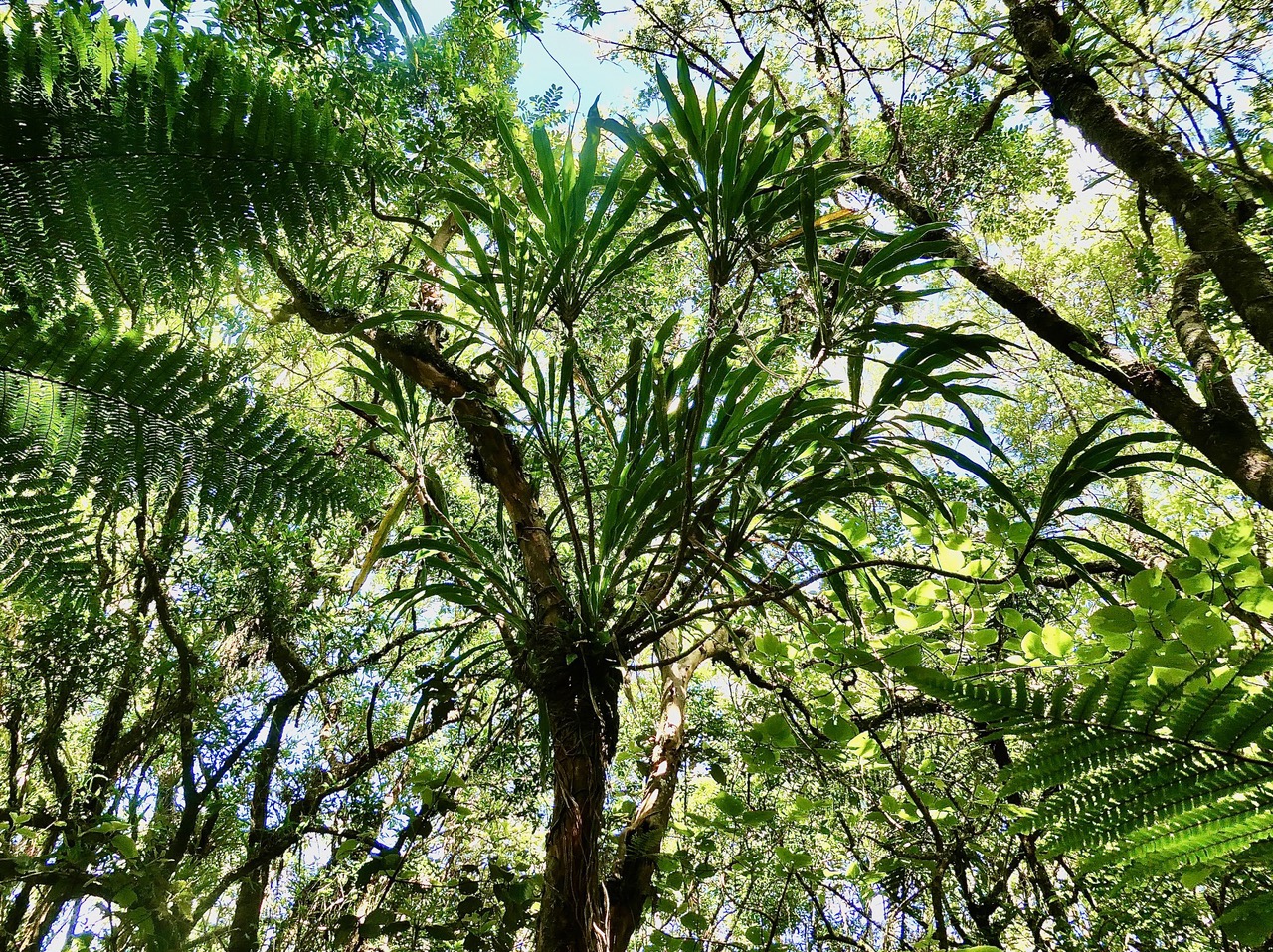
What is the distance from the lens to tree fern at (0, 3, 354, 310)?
91 centimetres

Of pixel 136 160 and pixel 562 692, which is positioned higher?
pixel 136 160

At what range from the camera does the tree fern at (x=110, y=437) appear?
3.05 feet

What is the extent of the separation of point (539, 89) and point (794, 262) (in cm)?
322

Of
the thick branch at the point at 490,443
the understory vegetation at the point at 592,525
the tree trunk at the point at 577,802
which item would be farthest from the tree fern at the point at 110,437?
the tree trunk at the point at 577,802

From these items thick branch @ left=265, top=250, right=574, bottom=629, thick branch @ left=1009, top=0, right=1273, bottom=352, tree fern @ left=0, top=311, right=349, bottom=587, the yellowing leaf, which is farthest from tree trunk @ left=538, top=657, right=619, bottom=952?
thick branch @ left=1009, top=0, right=1273, bottom=352

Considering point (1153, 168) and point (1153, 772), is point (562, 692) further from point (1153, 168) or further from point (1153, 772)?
point (1153, 168)

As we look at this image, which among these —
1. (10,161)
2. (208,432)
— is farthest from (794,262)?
(10,161)

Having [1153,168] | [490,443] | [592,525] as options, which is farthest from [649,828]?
[1153,168]

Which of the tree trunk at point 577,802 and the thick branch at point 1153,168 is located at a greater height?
the thick branch at point 1153,168

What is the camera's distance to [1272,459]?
5.73 feet

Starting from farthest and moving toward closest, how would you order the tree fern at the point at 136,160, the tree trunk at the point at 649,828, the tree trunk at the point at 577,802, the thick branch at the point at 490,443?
the tree trunk at the point at 649,828
the thick branch at the point at 490,443
the tree trunk at the point at 577,802
the tree fern at the point at 136,160

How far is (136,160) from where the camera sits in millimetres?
972

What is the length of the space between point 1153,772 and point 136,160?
1471 millimetres

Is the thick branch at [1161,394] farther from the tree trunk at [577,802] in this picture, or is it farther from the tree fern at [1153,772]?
the tree trunk at [577,802]
